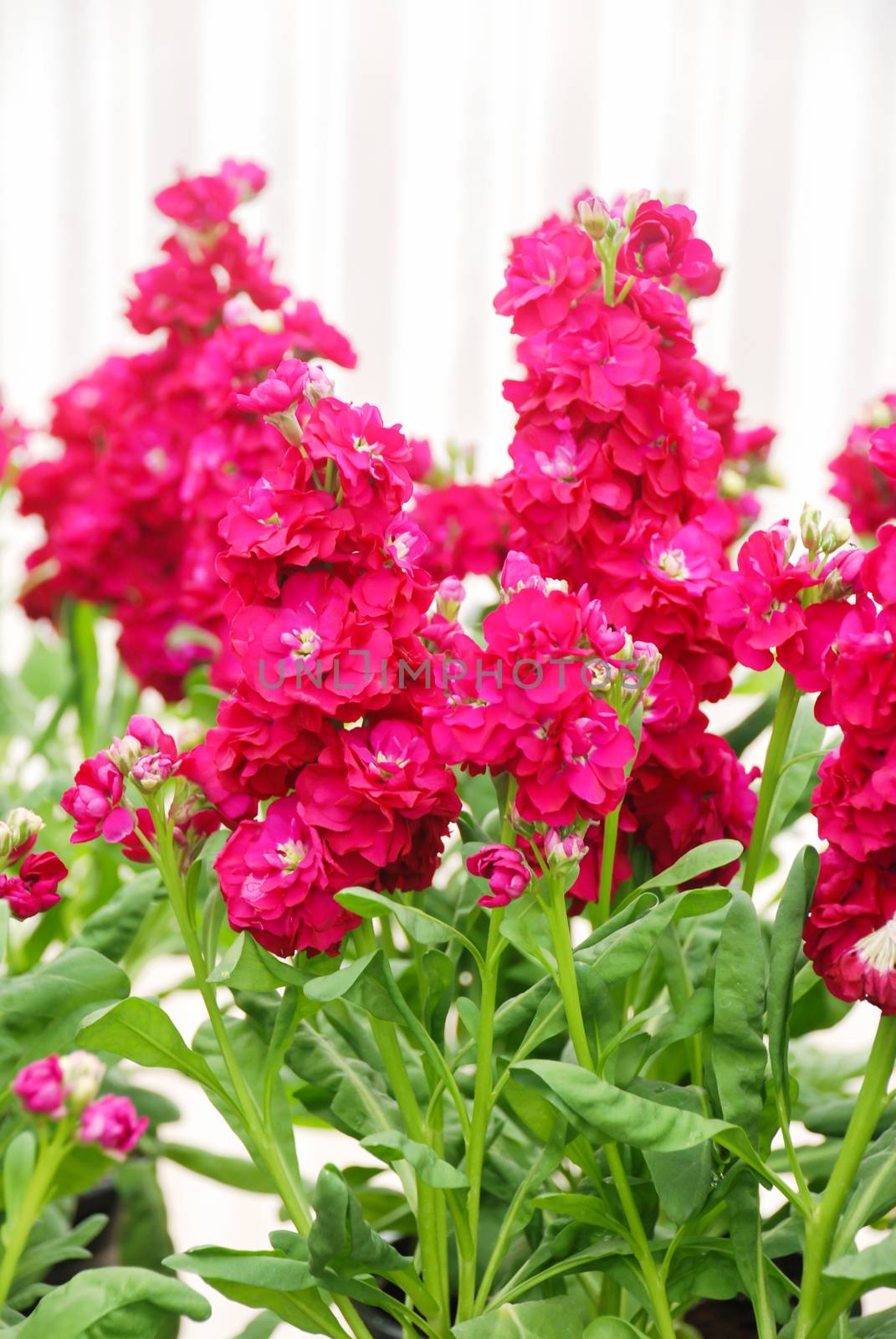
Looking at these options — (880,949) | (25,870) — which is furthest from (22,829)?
(880,949)

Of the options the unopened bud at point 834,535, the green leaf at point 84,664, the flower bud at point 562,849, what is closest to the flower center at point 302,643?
the flower bud at point 562,849

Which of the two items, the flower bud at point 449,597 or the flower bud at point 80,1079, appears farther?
the flower bud at point 449,597

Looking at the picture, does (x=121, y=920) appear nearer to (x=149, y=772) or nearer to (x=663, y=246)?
(x=149, y=772)

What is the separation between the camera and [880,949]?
1.73ft

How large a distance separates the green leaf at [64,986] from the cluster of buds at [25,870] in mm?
→ 52

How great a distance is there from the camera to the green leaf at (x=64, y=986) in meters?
0.65

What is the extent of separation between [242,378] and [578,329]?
0.37m

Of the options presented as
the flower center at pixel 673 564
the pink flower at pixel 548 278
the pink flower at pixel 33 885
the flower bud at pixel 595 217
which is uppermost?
the flower bud at pixel 595 217

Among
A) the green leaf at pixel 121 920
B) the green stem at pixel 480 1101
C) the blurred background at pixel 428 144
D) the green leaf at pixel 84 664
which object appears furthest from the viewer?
the blurred background at pixel 428 144

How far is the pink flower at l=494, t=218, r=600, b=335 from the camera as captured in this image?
0.62 meters

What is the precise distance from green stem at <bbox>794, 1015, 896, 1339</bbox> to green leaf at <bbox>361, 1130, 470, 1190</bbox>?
153mm

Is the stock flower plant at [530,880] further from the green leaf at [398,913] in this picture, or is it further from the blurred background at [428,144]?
the blurred background at [428,144]

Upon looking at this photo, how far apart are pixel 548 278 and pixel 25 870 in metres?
0.36

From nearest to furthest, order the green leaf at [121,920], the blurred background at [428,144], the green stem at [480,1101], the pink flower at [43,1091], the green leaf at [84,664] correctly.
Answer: the pink flower at [43,1091] < the green stem at [480,1101] < the green leaf at [121,920] < the green leaf at [84,664] < the blurred background at [428,144]
